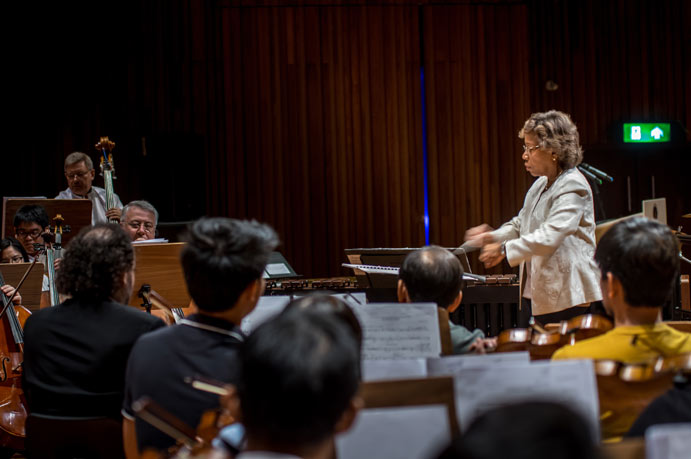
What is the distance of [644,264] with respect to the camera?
1656 mm

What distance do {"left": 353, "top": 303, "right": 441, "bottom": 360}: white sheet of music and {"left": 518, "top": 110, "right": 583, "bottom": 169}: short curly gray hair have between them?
1725 mm

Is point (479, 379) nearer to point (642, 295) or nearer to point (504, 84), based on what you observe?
point (642, 295)

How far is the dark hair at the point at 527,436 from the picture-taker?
28.9 inches

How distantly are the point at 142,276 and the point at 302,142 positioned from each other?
434 cm

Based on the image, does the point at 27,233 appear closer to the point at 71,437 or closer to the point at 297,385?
the point at 71,437

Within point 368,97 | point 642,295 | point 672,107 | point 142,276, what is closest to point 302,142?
point 368,97

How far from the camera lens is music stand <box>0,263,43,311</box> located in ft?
12.4

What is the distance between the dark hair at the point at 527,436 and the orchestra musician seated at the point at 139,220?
12.0 ft

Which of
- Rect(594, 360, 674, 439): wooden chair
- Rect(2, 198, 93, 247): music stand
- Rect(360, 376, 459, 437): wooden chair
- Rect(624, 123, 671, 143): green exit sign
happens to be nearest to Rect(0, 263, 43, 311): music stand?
Rect(2, 198, 93, 247): music stand

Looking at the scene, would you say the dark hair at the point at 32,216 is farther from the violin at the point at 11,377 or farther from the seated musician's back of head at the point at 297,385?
the seated musician's back of head at the point at 297,385

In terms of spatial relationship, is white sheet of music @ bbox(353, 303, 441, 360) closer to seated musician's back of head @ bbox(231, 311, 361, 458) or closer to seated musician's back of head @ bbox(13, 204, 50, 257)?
seated musician's back of head @ bbox(231, 311, 361, 458)

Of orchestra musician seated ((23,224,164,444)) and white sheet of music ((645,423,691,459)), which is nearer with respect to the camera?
white sheet of music ((645,423,691,459))

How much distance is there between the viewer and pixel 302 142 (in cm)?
734

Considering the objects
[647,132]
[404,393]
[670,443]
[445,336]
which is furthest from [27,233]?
[647,132]
